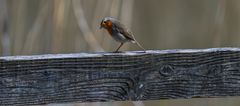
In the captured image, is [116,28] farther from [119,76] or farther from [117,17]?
[117,17]

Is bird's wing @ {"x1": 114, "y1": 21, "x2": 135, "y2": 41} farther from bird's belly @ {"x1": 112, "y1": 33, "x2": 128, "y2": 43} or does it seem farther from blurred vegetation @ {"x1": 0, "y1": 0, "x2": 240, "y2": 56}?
blurred vegetation @ {"x1": 0, "y1": 0, "x2": 240, "y2": 56}

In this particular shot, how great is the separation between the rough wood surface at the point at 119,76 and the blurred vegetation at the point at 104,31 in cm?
228

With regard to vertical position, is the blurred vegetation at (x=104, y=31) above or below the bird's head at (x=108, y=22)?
below

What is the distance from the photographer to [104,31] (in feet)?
16.3

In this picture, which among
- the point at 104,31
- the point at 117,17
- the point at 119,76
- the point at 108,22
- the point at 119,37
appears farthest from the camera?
the point at 117,17

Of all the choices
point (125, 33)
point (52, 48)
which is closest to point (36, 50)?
point (52, 48)

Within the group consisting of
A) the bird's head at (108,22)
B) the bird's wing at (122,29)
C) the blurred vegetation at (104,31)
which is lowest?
the blurred vegetation at (104,31)

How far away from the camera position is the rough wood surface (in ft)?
7.16

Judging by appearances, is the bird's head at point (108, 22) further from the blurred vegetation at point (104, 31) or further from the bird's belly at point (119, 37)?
the blurred vegetation at point (104, 31)

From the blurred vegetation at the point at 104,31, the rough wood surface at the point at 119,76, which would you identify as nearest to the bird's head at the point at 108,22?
the rough wood surface at the point at 119,76

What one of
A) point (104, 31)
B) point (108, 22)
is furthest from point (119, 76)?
point (104, 31)

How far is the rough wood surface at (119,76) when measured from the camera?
218 centimetres

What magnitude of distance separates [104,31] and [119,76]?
8.85 ft

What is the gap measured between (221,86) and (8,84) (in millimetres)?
770
